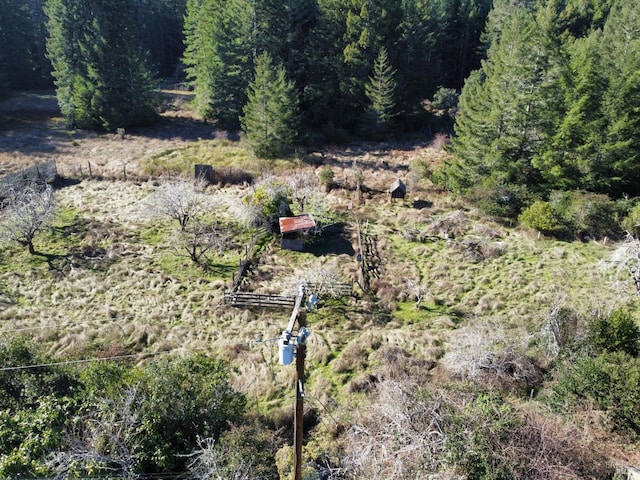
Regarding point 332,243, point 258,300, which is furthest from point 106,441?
point 332,243

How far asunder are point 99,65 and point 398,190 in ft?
99.2

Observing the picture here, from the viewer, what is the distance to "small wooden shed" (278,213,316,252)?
936 inches

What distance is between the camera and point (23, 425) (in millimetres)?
10922

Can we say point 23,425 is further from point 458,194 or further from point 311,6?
point 311,6

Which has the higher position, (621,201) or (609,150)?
(609,150)

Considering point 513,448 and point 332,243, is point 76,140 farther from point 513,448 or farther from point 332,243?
point 513,448

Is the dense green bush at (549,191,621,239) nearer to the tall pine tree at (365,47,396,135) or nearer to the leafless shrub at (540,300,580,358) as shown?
the leafless shrub at (540,300,580,358)

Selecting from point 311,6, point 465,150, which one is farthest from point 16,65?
point 465,150

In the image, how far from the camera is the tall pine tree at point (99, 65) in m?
41.2

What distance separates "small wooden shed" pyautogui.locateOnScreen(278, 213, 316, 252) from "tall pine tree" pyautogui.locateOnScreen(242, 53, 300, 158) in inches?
513

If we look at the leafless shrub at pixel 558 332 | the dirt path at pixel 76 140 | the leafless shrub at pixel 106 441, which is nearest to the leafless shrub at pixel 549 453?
the leafless shrub at pixel 558 332

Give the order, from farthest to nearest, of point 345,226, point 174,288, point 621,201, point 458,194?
1. point 458,194
2. point 345,226
3. point 621,201
4. point 174,288

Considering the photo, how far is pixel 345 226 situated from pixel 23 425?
728 inches

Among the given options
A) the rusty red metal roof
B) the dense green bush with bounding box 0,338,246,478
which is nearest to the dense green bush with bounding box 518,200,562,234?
the rusty red metal roof
